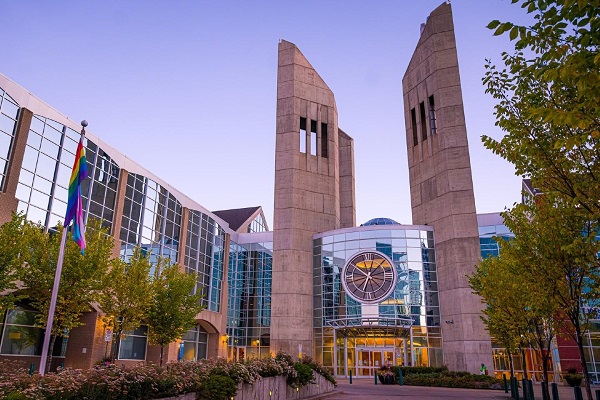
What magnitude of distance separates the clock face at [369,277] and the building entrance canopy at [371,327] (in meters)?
2.11

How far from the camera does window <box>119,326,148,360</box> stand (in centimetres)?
3734

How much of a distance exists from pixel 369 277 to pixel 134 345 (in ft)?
77.3

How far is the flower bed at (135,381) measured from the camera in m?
9.98

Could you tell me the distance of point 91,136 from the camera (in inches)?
1414

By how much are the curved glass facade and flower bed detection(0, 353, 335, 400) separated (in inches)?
1201

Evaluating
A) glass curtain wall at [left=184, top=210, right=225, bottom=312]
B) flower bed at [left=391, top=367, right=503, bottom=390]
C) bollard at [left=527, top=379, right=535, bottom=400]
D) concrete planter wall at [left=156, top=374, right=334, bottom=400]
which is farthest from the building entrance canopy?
bollard at [left=527, top=379, right=535, bottom=400]

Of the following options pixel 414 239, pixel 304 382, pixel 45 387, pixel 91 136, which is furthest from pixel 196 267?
pixel 45 387

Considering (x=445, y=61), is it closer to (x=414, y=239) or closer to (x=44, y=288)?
(x=414, y=239)

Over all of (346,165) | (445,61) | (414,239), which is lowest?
(414,239)

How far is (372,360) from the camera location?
47156mm

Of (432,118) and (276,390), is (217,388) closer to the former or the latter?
(276,390)

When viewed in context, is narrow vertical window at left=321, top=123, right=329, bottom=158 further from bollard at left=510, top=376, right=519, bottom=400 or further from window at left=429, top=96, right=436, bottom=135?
bollard at left=510, top=376, right=519, bottom=400

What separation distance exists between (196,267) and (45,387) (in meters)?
41.2

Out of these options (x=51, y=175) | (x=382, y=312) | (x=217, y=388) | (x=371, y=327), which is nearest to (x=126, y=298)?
(x=51, y=175)
